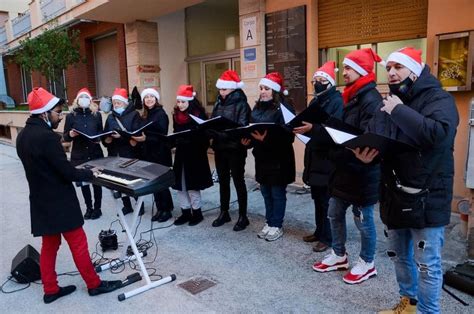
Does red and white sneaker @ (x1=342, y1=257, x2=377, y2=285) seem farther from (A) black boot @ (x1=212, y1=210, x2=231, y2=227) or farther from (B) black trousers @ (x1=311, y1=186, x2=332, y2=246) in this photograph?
(A) black boot @ (x1=212, y1=210, x2=231, y2=227)

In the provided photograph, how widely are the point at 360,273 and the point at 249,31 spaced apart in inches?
184

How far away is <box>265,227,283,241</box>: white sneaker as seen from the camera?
4.48 meters

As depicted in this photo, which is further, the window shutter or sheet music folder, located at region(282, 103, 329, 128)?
the window shutter

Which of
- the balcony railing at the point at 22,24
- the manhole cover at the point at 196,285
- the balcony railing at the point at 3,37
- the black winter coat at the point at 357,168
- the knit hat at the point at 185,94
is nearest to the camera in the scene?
the black winter coat at the point at 357,168

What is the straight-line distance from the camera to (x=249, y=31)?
22.5ft

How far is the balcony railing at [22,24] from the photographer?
16219 mm

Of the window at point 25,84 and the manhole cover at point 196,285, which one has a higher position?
the window at point 25,84

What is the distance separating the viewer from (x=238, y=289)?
3494 millimetres

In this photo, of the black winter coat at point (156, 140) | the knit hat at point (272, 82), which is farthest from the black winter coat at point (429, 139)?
the black winter coat at point (156, 140)

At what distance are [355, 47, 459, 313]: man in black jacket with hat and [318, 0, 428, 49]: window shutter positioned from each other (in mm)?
3076

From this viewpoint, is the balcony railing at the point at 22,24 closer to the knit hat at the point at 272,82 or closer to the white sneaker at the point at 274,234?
the knit hat at the point at 272,82

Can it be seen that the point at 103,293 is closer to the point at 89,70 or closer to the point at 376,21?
the point at 376,21

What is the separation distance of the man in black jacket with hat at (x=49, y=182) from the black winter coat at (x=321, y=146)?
1952mm

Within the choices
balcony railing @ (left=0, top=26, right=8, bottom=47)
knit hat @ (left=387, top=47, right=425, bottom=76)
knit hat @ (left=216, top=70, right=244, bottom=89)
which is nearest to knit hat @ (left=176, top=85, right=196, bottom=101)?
knit hat @ (left=216, top=70, right=244, bottom=89)
